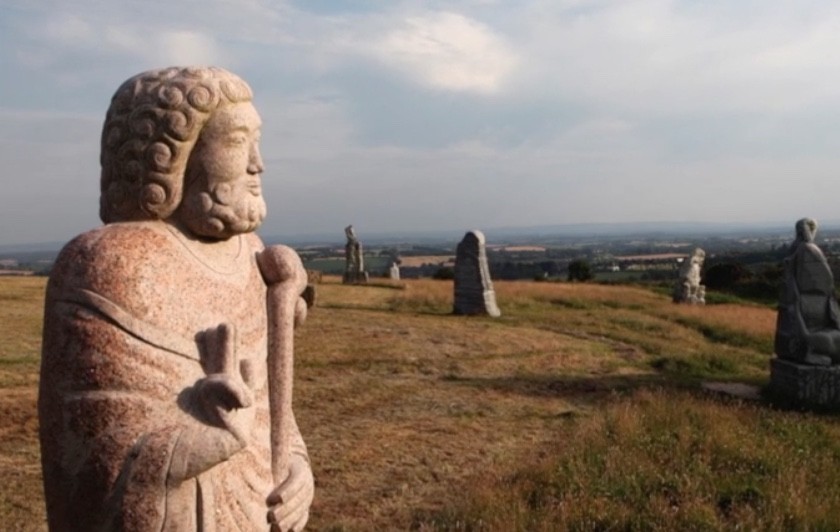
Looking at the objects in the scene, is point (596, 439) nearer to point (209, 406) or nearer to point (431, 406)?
point (431, 406)

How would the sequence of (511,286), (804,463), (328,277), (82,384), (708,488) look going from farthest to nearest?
(328,277) → (511,286) → (804,463) → (708,488) → (82,384)

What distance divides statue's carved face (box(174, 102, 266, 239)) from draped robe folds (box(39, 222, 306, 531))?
0.60ft

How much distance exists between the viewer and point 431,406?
1212 cm

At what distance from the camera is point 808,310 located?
13.7m

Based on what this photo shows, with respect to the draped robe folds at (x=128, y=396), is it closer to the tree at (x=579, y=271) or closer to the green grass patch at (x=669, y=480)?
the green grass patch at (x=669, y=480)

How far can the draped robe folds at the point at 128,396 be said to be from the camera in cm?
274

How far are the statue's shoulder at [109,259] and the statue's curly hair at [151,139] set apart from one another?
0.42ft

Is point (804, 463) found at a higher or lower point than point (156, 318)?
lower

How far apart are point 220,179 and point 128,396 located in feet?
2.99

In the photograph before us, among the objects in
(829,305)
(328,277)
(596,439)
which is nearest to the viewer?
(596,439)

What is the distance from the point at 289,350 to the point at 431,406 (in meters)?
Result: 8.76

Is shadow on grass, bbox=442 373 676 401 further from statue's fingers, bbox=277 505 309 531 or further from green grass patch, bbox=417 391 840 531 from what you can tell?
statue's fingers, bbox=277 505 309 531

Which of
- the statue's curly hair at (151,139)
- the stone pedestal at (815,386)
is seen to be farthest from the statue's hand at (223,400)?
the stone pedestal at (815,386)

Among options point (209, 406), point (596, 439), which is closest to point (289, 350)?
point (209, 406)
